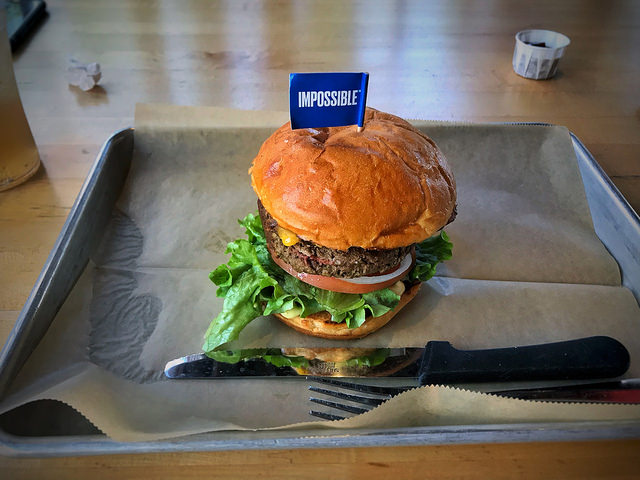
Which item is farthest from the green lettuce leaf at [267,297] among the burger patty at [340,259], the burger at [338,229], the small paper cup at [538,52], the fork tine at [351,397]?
the small paper cup at [538,52]

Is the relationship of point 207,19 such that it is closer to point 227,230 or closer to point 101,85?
point 101,85

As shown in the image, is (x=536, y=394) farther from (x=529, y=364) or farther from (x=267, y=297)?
(x=267, y=297)

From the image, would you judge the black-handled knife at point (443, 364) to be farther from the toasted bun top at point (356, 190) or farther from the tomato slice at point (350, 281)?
the toasted bun top at point (356, 190)

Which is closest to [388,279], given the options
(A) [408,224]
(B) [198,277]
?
(A) [408,224]

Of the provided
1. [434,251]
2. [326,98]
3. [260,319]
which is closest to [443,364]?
[434,251]

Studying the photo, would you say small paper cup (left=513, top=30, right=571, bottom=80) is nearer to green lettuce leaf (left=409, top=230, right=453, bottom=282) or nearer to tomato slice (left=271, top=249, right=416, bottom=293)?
green lettuce leaf (left=409, top=230, right=453, bottom=282)
